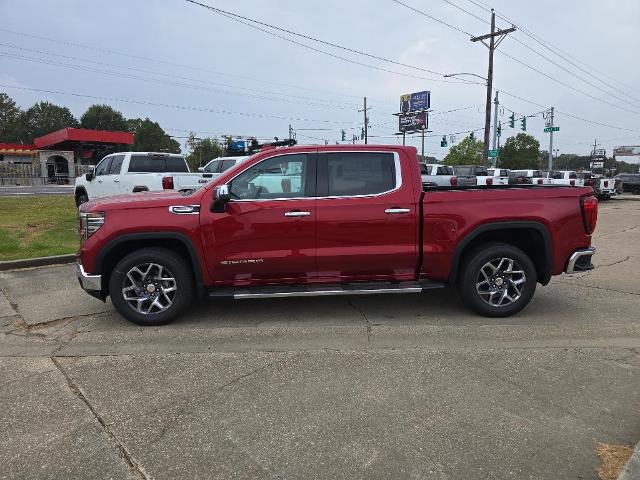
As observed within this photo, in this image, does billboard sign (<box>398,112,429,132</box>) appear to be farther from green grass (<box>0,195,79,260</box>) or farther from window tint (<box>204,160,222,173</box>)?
green grass (<box>0,195,79,260</box>)

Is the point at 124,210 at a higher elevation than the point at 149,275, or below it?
higher

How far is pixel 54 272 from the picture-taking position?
25.7 ft

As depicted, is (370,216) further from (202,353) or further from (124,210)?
(124,210)

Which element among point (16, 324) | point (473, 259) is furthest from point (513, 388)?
point (16, 324)

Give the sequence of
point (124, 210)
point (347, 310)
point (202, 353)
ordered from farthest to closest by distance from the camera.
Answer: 1. point (347, 310)
2. point (124, 210)
3. point (202, 353)

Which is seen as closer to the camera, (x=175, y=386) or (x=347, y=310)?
(x=175, y=386)

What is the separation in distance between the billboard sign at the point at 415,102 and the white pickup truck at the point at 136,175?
58190mm

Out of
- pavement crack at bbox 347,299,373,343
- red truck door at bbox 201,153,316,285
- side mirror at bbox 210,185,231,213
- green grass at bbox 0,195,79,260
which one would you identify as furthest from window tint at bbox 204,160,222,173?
side mirror at bbox 210,185,231,213

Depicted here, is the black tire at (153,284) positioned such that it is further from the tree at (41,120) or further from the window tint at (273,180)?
the tree at (41,120)

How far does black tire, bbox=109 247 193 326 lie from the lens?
512cm

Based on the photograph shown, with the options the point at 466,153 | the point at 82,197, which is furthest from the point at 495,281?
the point at 466,153

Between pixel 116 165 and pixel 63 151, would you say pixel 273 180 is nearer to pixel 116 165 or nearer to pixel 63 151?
pixel 116 165

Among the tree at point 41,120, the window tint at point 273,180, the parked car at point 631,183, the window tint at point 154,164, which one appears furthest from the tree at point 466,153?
the tree at point 41,120

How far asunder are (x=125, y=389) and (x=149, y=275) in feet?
5.31
